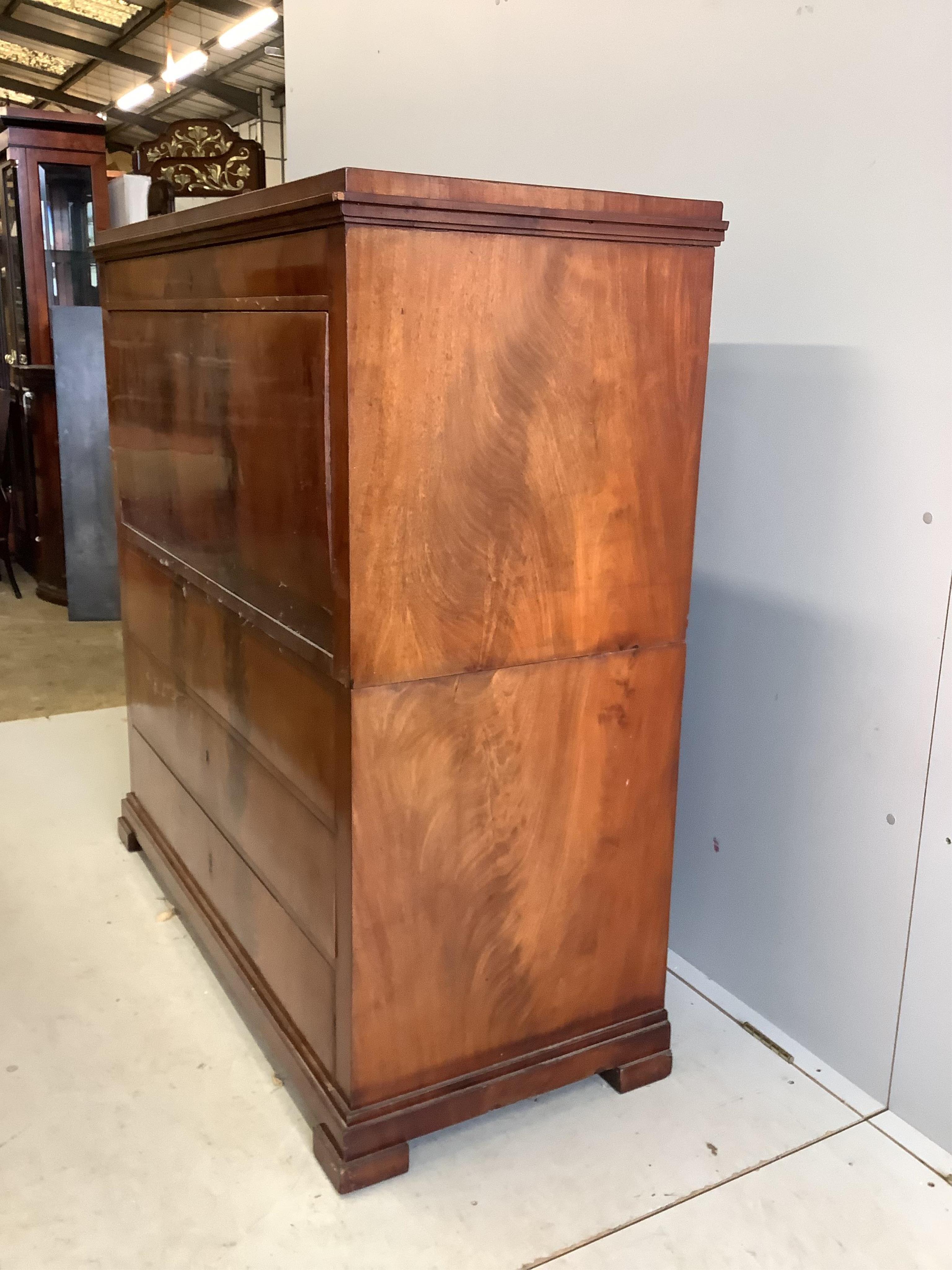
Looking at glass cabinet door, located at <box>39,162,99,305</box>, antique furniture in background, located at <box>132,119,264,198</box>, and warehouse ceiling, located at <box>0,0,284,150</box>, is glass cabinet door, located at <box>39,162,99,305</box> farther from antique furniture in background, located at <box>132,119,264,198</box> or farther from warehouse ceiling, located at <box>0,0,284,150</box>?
warehouse ceiling, located at <box>0,0,284,150</box>

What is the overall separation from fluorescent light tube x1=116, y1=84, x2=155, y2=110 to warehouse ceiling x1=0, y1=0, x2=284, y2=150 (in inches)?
2.8

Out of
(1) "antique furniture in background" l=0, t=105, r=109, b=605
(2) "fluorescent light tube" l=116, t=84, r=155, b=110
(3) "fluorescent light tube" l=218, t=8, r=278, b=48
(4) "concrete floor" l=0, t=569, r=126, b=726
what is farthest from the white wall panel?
(2) "fluorescent light tube" l=116, t=84, r=155, b=110

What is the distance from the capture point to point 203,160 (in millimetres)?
4520

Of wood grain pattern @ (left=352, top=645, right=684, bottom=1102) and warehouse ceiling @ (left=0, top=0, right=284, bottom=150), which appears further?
warehouse ceiling @ (left=0, top=0, right=284, bottom=150)

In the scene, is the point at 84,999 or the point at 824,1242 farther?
the point at 84,999

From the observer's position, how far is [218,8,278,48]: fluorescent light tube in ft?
28.4

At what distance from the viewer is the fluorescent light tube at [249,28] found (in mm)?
8648

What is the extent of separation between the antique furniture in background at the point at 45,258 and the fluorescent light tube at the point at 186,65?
19.3ft

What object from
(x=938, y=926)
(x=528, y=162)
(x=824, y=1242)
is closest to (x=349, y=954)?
(x=824, y=1242)

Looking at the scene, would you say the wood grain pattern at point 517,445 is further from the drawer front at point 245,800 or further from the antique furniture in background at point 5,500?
the antique furniture in background at point 5,500

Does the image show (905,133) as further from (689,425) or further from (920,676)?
(920,676)

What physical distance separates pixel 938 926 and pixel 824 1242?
0.46 meters

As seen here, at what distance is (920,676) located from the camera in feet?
5.05

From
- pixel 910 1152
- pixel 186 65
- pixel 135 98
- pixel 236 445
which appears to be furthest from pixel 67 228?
pixel 135 98
